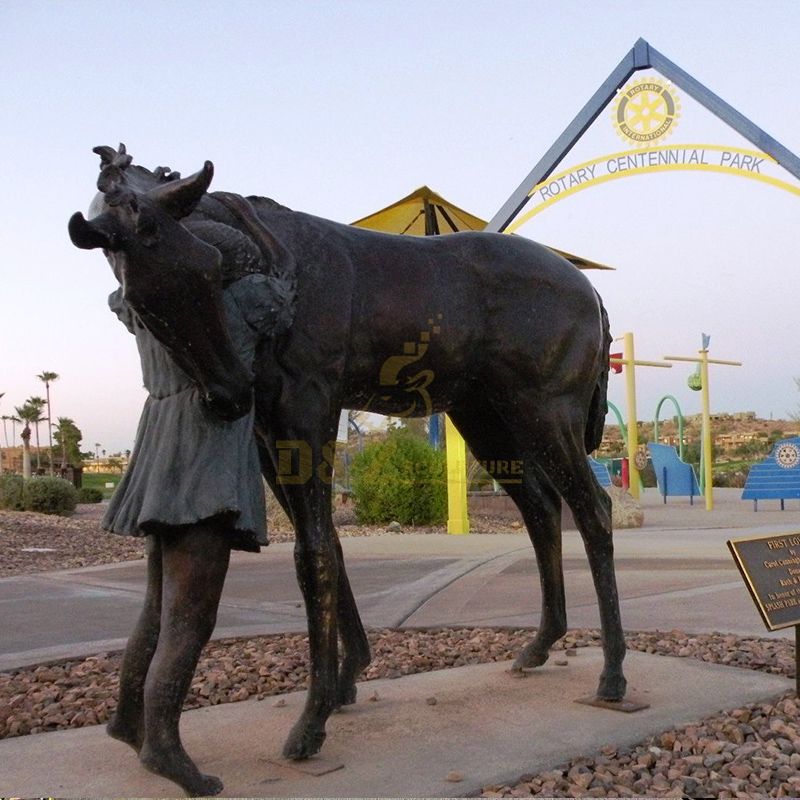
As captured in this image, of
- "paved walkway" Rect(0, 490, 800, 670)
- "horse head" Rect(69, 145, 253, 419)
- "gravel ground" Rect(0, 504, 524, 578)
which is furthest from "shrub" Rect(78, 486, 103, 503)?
"horse head" Rect(69, 145, 253, 419)

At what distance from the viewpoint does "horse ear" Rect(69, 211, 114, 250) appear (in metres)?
2.09

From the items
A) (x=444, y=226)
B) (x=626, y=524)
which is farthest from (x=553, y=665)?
(x=626, y=524)

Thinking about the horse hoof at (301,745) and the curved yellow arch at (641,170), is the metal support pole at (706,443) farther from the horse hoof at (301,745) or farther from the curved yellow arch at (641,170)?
the horse hoof at (301,745)

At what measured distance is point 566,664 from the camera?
4039 millimetres

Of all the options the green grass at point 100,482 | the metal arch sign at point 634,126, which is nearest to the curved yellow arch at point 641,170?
the metal arch sign at point 634,126

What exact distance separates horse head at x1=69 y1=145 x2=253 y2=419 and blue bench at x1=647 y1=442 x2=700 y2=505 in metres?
20.3

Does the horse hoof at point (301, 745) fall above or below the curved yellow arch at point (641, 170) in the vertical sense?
below

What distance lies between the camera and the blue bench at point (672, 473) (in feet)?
71.0

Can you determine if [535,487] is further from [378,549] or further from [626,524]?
[626,524]

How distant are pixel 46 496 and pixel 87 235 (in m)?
16.3

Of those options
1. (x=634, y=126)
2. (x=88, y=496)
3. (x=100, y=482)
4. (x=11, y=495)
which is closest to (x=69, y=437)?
(x=100, y=482)

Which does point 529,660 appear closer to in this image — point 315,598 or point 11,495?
point 315,598

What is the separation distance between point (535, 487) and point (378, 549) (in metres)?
6.35

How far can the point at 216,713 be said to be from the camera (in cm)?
337
